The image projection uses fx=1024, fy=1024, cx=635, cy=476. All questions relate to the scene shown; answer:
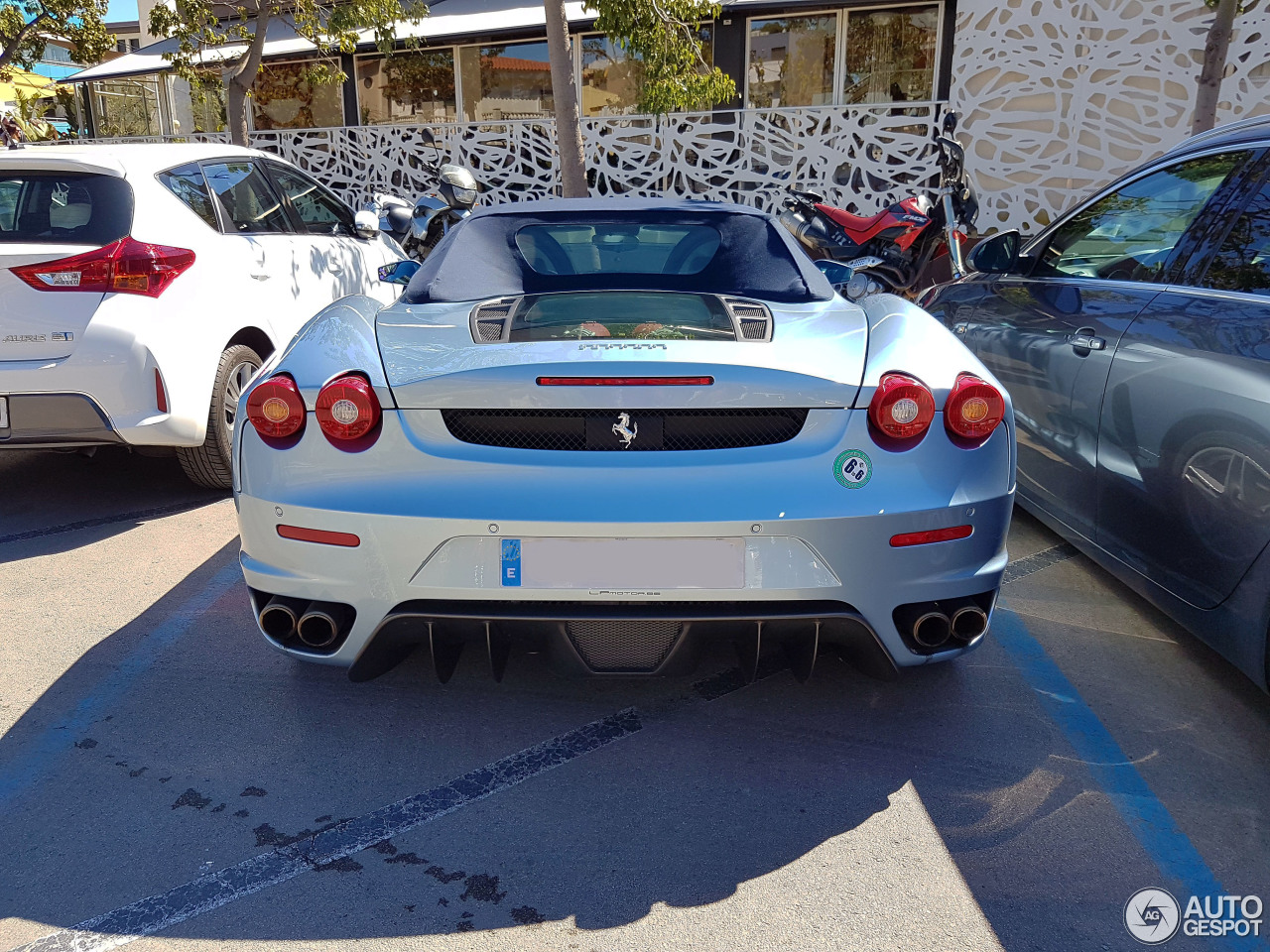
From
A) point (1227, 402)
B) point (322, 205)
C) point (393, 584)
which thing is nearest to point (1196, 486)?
point (1227, 402)

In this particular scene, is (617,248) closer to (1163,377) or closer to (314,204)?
(1163,377)

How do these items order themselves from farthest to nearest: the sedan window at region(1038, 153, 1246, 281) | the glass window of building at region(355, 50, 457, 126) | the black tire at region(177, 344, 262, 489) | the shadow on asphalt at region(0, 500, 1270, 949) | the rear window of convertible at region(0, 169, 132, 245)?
1. the glass window of building at region(355, 50, 457, 126)
2. the black tire at region(177, 344, 262, 489)
3. the rear window of convertible at region(0, 169, 132, 245)
4. the sedan window at region(1038, 153, 1246, 281)
5. the shadow on asphalt at region(0, 500, 1270, 949)

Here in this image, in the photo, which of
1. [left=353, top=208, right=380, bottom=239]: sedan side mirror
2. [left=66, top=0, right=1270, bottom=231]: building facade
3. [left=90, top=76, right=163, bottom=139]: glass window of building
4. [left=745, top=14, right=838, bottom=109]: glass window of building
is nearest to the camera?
[left=353, top=208, right=380, bottom=239]: sedan side mirror

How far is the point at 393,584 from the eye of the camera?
2.38 metres

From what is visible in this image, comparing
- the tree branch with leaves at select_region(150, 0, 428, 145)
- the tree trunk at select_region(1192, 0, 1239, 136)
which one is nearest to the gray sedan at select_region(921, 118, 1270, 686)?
the tree trunk at select_region(1192, 0, 1239, 136)

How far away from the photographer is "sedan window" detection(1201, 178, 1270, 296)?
2695 millimetres

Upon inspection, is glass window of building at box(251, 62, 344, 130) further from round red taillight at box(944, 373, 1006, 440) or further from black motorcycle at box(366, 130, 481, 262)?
round red taillight at box(944, 373, 1006, 440)

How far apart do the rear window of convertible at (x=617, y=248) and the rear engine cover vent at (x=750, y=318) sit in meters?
0.60

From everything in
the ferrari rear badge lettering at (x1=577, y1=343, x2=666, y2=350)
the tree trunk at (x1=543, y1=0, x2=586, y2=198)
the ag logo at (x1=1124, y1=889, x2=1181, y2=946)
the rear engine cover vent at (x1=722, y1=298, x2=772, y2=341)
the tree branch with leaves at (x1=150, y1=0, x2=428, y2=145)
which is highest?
the tree branch with leaves at (x1=150, y1=0, x2=428, y2=145)

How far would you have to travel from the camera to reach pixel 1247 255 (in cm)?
278

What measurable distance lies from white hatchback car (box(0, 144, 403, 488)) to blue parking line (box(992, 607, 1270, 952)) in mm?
3032

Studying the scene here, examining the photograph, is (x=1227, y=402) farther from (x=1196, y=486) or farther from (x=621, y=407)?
(x=621, y=407)

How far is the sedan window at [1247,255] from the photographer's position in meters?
2.70

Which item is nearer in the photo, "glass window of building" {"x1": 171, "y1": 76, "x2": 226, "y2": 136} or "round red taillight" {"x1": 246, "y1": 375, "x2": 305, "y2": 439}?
"round red taillight" {"x1": 246, "y1": 375, "x2": 305, "y2": 439}
